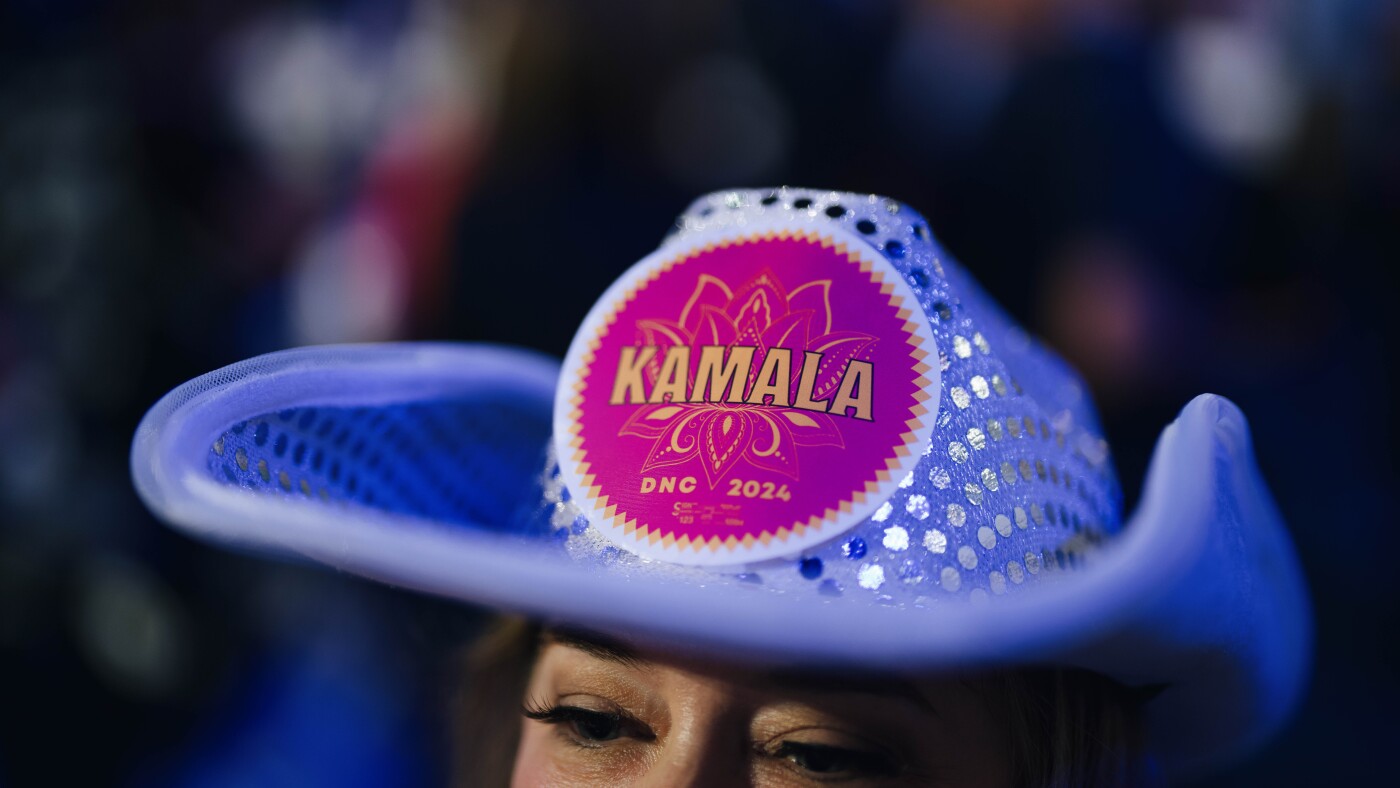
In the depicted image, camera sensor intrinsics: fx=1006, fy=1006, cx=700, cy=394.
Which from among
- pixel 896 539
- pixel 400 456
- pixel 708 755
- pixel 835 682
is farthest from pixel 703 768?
pixel 400 456

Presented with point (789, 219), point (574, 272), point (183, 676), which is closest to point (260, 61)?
point (574, 272)

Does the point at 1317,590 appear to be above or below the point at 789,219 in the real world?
below

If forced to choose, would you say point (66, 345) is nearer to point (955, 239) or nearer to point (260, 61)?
point (260, 61)

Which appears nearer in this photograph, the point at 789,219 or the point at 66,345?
the point at 789,219

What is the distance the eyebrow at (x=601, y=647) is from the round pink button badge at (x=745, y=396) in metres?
0.12

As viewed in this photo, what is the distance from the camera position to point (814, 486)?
0.74 meters

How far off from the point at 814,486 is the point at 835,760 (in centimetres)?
23

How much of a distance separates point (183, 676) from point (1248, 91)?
246cm

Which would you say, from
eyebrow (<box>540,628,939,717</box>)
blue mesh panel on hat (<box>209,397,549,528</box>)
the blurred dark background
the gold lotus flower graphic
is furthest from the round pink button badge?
the blurred dark background

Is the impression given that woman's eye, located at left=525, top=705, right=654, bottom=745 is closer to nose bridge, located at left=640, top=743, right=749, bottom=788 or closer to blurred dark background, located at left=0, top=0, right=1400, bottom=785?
nose bridge, located at left=640, top=743, right=749, bottom=788

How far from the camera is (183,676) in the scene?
2186 mm

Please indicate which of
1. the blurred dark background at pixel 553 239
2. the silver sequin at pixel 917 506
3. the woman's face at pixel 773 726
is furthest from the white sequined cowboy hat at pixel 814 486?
the blurred dark background at pixel 553 239

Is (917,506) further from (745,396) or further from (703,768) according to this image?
(703,768)

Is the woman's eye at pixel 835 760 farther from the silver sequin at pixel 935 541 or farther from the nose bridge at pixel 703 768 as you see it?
the silver sequin at pixel 935 541
